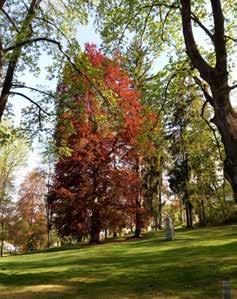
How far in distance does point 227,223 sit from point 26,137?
24.2 meters

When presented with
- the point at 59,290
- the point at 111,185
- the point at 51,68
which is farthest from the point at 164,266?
the point at 111,185

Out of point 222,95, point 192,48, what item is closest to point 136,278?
point 222,95

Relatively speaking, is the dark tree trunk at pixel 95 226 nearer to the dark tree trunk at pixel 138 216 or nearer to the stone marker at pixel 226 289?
the dark tree trunk at pixel 138 216

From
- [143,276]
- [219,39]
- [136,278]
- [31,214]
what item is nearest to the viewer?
[219,39]

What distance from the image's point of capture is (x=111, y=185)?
2800cm

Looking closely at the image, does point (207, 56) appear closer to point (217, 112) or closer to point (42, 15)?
point (217, 112)

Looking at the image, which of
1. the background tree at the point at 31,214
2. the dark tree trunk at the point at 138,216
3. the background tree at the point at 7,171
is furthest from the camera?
the background tree at the point at 31,214

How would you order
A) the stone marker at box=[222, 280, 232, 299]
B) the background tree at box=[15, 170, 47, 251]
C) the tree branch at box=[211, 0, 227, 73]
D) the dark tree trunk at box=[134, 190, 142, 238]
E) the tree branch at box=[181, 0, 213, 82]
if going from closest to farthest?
the stone marker at box=[222, 280, 232, 299] → the tree branch at box=[211, 0, 227, 73] → the tree branch at box=[181, 0, 213, 82] → the dark tree trunk at box=[134, 190, 142, 238] → the background tree at box=[15, 170, 47, 251]

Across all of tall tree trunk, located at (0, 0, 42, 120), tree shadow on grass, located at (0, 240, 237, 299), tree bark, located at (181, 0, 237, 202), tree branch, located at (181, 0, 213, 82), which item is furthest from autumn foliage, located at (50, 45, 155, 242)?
tree bark, located at (181, 0, 237, 202)

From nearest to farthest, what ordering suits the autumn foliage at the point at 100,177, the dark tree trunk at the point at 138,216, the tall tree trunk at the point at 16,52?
the tall tree trunk at the point at 16,52 < the autumn foliage at the point at 100,177 < the dark tree trunk at the point at 138,216

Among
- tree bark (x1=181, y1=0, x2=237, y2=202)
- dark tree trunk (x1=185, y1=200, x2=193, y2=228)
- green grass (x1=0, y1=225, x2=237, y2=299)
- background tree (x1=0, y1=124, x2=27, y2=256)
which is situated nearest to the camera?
tree bark (x1=181, y1=0, x2=237, y2=202)

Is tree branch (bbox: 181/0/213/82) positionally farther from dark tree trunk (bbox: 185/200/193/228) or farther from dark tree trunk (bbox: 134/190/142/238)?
dark tree trunk (bbox: 185/200/193/228)

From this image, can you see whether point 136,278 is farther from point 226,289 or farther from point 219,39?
point 219,39

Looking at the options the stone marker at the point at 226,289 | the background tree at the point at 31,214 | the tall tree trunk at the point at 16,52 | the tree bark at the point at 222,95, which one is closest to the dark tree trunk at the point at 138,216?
the tall tree trunk at the point at 16,52
